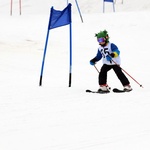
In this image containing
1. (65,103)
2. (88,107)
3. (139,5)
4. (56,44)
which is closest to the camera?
(88,107)

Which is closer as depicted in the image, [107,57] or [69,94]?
[69,94]

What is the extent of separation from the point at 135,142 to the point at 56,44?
37.7 feet

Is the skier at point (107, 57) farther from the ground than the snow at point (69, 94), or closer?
farther from the ground

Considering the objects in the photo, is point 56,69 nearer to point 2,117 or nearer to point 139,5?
point 2,117

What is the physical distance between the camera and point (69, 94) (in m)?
6.80

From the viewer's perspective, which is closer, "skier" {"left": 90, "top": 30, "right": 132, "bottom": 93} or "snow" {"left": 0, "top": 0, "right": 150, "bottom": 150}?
"snow" {"left": 0, "top": 0, "right": 150, "bottom": 150}

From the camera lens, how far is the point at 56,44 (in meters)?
14.9

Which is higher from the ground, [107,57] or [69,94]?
→ [107,57]

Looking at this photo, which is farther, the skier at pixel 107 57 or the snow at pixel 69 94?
the skier at pixel 107 57

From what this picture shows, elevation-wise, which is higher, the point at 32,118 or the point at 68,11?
the point at 68,11

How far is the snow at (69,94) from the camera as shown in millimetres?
3835

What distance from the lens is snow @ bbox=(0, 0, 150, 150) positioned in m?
3.83

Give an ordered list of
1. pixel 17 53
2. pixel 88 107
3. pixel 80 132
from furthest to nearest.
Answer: pixel 17 53 < pixel 88 107 < pixel 80 132

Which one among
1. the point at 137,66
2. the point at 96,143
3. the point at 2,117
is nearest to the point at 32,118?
the point at 2,117
